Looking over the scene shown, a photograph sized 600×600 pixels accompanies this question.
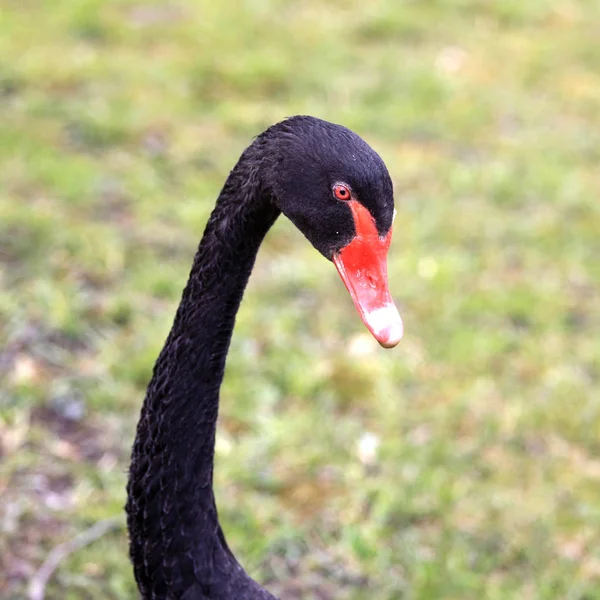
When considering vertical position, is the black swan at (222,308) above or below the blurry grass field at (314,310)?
above

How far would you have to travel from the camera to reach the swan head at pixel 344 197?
1.22 meters

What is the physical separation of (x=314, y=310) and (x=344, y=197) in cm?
172

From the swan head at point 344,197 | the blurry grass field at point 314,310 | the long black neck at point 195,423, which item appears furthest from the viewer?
the blurry grass field at point 314,310

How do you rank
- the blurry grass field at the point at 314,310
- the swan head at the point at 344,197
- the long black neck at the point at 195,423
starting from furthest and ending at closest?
the blurry grass field at the point at 314,310 < the long black neck at the point at 195,423 < the swan head at the point at 344,197

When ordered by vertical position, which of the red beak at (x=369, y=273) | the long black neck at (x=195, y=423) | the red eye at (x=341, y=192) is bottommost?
the long black neck at (x=195, y=423)

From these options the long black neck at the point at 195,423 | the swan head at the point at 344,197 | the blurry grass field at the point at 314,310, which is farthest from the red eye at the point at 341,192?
the blurry grass field at the point at 314,310

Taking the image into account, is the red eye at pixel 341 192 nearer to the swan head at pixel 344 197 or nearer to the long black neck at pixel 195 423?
the swan head at pixel 344 197

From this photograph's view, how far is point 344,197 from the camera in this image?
1.24m

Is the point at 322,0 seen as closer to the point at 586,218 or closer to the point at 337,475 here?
the point at 586,218

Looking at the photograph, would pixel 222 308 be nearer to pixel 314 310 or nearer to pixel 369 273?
pixel 369 273

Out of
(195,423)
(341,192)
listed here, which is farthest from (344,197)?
(195,423)

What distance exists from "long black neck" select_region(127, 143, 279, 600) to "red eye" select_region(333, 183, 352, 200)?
113 millimetres

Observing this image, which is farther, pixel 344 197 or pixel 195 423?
pixel 195 423

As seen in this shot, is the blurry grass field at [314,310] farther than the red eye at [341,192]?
Yes
